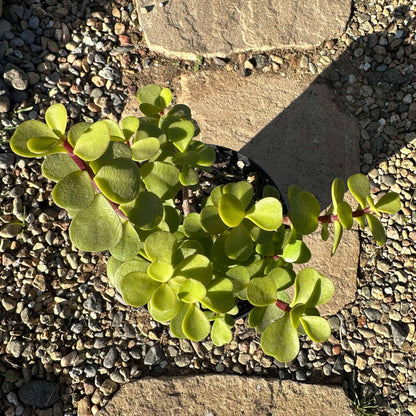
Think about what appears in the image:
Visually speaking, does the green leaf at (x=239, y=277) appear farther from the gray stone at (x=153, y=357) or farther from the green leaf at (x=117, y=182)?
the gray stone at (x=153, y=357)

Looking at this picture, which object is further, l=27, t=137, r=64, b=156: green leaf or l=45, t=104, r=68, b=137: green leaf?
l=45, t=104, r=68, b=137: green leaf

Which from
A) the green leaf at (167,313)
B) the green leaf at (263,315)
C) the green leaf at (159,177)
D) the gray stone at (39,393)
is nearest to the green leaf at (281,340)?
the green leaf at (263,315)

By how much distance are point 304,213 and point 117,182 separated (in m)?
0.47

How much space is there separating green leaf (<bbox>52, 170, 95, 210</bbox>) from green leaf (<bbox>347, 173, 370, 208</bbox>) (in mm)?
624

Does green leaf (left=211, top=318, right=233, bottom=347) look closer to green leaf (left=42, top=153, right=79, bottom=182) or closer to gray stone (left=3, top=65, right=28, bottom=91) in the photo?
green leaf (left=42, top=153, right=79, bottom=182)

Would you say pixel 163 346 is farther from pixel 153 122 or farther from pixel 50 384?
pixel 153 122

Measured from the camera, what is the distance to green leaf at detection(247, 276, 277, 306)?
3.71 feet

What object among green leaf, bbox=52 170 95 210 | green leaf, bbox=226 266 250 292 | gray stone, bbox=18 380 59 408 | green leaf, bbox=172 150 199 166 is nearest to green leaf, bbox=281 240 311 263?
green leaf, bbox=226 266 250 292

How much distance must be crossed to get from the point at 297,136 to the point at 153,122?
1.04m

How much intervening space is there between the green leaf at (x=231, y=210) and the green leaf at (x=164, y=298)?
21cm

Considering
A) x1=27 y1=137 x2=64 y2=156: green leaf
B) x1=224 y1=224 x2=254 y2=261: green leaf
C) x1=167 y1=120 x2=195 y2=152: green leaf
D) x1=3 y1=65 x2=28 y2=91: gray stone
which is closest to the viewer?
x1=27 y1=137 x2=64 y2=156: green leaf

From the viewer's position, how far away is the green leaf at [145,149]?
3.66 feet

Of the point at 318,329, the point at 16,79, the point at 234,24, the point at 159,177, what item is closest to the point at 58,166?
the point at 159,177

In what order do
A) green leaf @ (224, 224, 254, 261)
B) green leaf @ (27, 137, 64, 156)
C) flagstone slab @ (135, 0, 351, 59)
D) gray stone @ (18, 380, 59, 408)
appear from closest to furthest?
green leaf @ (27, 137, 64, 156) < green leaf @ (224, 224, 254, 261) < gray stone @ (18, 380, 59, 408) < flagstone slab @ (135, 0, 351, 59)
